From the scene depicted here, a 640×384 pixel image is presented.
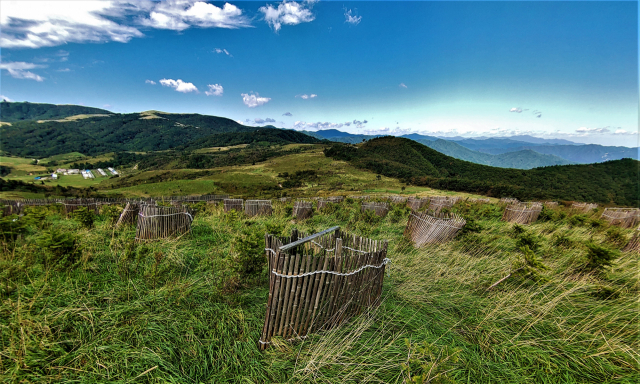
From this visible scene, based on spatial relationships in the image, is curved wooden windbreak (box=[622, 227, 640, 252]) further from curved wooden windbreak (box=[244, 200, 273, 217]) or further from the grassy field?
curved wooden windbreak (box=[244, 200, 273, 217])

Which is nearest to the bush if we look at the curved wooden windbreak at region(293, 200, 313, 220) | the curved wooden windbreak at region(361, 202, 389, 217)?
the curved wooden windbreak at region(293, 200, 313, 220)

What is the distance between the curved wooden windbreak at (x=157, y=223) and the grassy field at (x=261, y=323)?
1118 millimetres

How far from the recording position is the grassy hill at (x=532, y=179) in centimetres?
4888

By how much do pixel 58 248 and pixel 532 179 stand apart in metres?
83.5

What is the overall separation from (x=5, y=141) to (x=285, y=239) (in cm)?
30045

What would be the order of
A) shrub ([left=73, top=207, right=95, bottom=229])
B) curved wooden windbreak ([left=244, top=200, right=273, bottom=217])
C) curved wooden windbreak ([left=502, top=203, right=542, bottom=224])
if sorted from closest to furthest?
shrub ([left=73, top=207, right=95, bottom=229]) → curved wooden windbreak ([left=502, top=203, right=542, bottom=224]) → curved wooden windbreak ([left=244, top=200, right=273, bottom=217])

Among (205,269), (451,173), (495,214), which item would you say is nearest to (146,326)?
(205,269)

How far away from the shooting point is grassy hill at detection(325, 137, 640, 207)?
160 ft

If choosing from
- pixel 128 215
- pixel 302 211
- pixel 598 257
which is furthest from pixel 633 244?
pixel 128 215

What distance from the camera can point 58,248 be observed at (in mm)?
4145

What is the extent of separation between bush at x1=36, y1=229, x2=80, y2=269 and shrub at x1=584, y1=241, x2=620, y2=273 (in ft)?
31.3

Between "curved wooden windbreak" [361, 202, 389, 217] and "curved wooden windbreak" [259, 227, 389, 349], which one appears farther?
"curved wooden windbreak" [361, 202, 389, 217]

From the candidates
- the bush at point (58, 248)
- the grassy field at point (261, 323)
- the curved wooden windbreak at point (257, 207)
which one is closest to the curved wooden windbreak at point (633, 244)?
the grassy field at point (261, 323)

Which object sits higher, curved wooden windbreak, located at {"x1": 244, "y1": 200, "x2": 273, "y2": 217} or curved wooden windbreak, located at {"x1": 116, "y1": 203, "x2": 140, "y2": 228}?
curved wooden windbreak, located at {"x1": 116, "y1": 203, "x2": 140, "y2": 228}
